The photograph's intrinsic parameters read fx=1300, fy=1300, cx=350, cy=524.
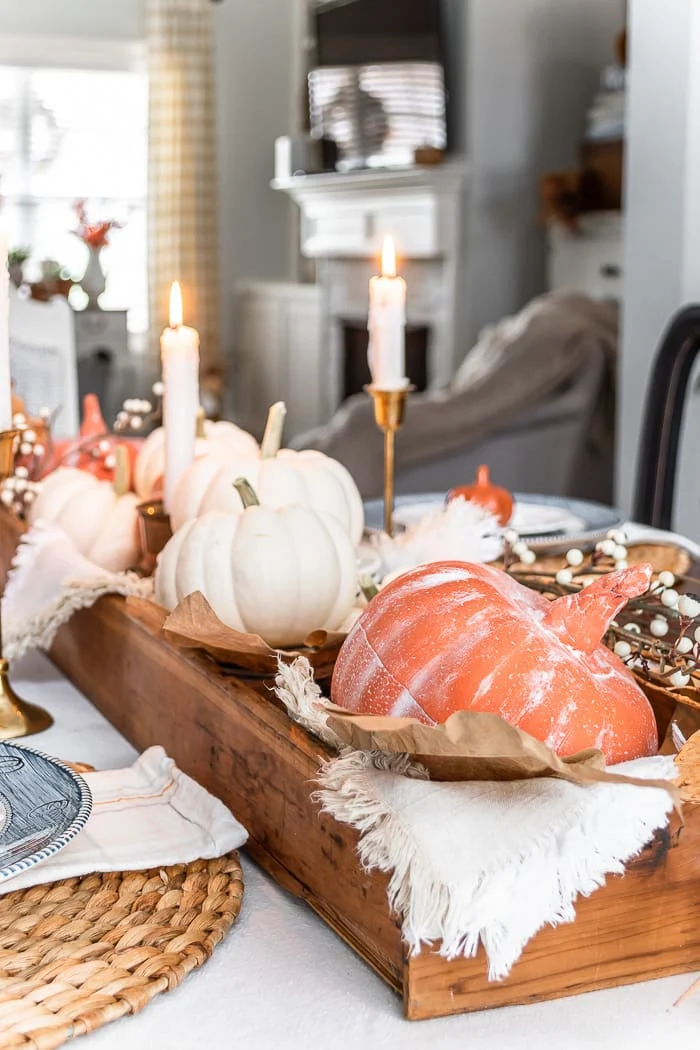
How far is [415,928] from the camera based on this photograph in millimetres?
514

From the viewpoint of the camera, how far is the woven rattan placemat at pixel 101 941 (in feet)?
1.72

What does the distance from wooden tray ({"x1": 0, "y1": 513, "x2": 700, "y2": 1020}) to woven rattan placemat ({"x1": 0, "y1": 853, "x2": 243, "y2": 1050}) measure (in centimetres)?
4

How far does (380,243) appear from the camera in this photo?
213 inches

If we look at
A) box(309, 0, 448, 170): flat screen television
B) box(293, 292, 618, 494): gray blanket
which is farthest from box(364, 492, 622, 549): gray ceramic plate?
box(309, 0, 448, 170): flat screen television

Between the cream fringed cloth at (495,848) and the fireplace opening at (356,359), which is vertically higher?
the cream fringed cloth at (495,848)

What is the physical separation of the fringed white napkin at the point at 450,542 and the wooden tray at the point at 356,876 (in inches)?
8.9

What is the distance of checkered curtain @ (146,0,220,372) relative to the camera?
256 inches

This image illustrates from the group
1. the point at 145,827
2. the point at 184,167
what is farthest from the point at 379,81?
the point at 145,827

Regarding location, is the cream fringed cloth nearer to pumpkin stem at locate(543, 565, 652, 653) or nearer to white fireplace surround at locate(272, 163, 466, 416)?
pumpkin stem at locate(543, 565, 652, 653)

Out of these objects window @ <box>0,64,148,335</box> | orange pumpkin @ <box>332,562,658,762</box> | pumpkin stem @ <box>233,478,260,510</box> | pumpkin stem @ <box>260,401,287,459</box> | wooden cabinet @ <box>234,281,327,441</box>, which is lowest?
wooden cabinet @ <box>234,281,327,441</box>

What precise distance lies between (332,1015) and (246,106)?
683cm

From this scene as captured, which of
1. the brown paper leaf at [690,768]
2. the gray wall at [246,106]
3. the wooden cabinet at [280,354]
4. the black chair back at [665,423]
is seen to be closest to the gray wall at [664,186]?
the black chair back at [665,423]

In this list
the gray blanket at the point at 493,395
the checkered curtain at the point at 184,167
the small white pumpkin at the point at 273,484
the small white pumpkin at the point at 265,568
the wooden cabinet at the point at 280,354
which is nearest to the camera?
the small white pumpkin at the point at 265,568

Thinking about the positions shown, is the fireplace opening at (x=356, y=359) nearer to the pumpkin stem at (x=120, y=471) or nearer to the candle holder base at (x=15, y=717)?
the pumpkin stem at (x=120, y=471)
